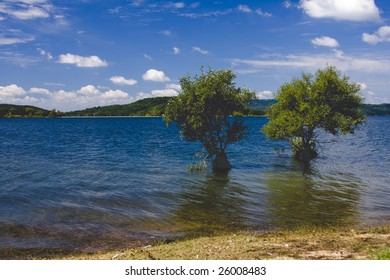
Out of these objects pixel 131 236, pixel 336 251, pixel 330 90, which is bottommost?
pixel 131 236

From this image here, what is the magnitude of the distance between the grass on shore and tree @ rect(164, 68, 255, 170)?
2771 cm

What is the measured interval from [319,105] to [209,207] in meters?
32.0

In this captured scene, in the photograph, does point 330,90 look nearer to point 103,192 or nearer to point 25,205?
point 103,192

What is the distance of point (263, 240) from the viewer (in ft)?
65.8

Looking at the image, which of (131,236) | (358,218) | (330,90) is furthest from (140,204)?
(330,90)

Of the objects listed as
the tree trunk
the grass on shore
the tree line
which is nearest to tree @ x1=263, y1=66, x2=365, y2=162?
the tree line

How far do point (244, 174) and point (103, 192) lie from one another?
20146 millimetres

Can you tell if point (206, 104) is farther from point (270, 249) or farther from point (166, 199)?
point (270, 249)

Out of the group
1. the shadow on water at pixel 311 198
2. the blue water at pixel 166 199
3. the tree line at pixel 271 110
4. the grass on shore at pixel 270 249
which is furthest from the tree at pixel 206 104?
the grass on shore at pixel 270 249

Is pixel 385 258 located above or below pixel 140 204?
above

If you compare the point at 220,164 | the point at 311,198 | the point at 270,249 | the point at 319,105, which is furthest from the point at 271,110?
the point at 270,249

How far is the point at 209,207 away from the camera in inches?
1248

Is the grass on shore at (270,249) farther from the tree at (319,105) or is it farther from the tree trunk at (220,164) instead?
the tree at (319,105)
